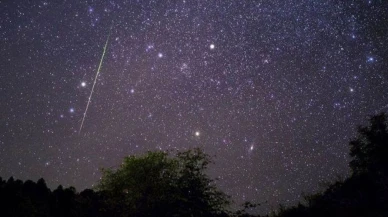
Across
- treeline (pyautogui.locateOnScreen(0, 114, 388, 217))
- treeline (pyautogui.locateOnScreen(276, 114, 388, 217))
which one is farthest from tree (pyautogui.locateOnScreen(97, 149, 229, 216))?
treeline (pyautogui.locateOnScreen(276, 114, 388, 217))

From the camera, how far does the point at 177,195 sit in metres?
20.4

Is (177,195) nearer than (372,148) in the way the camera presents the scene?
Yes

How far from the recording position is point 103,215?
23344mm

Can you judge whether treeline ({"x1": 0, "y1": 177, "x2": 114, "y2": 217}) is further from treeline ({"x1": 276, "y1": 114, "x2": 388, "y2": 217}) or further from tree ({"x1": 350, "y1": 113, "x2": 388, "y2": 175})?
tree ({"x1": 350, "y1": 113, "x2": 388, "y2": 175})

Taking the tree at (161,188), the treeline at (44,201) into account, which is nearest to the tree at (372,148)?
the tree at (161,188)

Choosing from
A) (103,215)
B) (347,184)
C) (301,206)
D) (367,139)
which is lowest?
(103,215)

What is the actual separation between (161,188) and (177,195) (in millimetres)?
1171

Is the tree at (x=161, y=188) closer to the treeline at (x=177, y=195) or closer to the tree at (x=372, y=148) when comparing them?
the treeline at (x=177, y=195)

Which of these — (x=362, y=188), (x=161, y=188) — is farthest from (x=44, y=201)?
(x=362, y=188)

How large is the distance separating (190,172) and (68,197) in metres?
17.6

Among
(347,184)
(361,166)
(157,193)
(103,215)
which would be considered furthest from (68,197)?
(361,166)

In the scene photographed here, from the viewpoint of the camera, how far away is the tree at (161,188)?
20.6 meters

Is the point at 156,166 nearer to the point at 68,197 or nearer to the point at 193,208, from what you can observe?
the point at 193,208

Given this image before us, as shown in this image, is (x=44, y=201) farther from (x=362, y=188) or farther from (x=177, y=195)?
(x=362, y=188)
